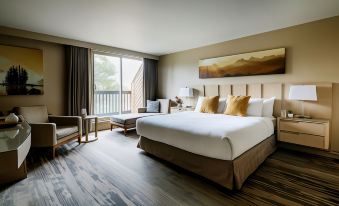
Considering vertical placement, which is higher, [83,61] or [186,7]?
[186,7]

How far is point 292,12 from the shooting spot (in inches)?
116

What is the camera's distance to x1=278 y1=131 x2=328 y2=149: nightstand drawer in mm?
3003

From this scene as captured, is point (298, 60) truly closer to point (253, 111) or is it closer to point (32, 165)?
point (253, 111)

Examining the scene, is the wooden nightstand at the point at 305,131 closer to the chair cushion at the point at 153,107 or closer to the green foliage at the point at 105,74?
the chair cushion at the point at 153,107

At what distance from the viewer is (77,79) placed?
15.2 ft

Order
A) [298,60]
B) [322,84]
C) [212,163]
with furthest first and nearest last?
[298,60]
[322,84]
[212,163]

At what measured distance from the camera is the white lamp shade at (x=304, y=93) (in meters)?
3.07

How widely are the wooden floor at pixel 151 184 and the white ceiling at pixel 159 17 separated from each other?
2.47m

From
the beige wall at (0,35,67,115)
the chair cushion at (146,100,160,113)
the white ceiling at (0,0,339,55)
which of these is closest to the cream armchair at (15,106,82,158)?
the beige wall at (0,35,67,115)

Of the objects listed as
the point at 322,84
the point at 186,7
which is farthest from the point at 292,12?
the point at 186,7

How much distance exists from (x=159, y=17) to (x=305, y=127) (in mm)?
3198

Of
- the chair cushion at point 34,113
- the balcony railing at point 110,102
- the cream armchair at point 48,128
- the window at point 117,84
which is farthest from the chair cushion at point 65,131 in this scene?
the balcony railing at point 110,102

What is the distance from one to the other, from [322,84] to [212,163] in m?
2.68

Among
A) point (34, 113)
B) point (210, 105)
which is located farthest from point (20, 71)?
point (210, 105)
